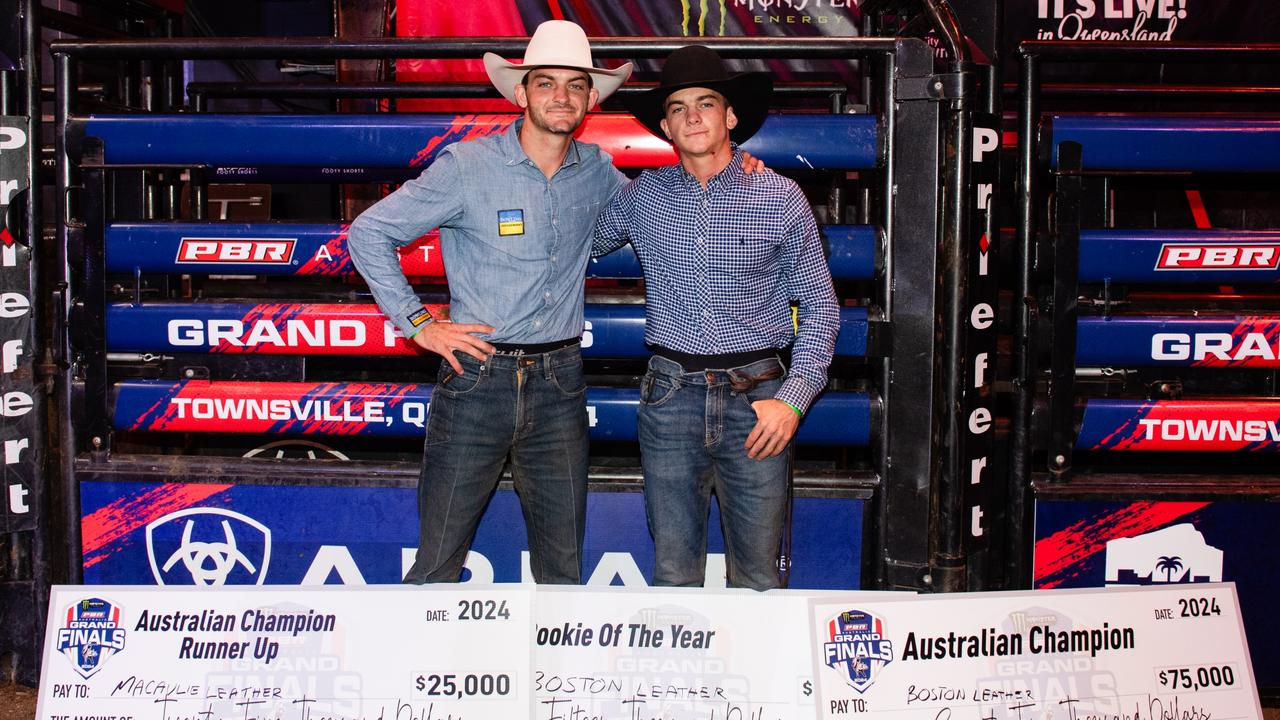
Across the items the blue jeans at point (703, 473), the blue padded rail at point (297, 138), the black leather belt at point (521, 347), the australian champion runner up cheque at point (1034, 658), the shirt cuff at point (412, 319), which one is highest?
the blue padded rail at point (297, 138)

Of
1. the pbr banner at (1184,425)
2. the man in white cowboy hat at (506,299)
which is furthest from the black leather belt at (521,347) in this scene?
the pbr banner at (1184,425)

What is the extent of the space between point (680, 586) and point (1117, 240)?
1976mm

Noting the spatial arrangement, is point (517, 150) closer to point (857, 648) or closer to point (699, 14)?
point (857, 648)

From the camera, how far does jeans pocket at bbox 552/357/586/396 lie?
293 cm

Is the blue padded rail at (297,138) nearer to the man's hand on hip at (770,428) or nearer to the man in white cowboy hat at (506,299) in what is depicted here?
the man in white cowboy hat at (506,299)

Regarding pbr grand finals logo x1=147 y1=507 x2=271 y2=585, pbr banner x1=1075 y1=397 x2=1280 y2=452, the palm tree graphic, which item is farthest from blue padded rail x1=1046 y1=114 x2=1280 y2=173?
pbr grand finals logo x1=147 y1=507 x2=271 y2=585

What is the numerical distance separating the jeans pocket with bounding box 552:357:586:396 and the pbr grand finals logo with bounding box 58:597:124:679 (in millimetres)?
1413

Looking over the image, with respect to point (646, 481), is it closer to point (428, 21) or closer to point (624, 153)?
point (624, 153)

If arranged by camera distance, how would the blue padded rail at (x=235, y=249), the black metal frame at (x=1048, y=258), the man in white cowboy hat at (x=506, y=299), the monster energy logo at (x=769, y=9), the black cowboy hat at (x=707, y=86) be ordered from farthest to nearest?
the monster energy logo at (x=769, y=9)
the blue padded rail at (x=235, y=249)
the black metal frame at (x=1048, y=258)
the man in white cowboy hat at (x=506, y=299)
the black cowboy hat at (x=707, y=86)

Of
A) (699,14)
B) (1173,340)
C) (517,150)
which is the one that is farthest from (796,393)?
(699,14)

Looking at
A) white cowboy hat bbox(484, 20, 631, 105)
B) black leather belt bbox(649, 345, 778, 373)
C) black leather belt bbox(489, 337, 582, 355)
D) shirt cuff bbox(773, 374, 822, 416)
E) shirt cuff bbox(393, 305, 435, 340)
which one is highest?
white cowboy hat bbox(484, 20, 631, 105)

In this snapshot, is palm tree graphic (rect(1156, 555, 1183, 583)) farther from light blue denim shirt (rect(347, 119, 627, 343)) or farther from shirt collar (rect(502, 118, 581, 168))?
shirt collar (rect(502, 118, 581, 168))

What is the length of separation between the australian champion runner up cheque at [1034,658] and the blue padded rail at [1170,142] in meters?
1.50

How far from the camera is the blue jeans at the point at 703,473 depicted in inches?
111
